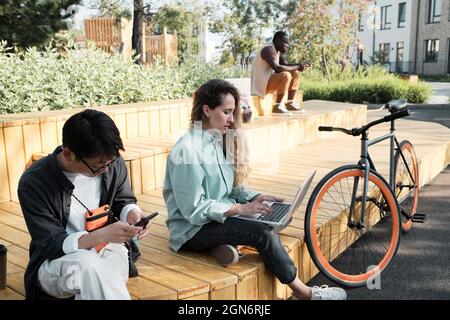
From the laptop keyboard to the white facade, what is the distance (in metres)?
34.1

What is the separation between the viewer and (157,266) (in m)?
2.51

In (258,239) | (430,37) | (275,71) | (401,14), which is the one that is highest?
(401,14)

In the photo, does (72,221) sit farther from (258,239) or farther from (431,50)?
(431,50)

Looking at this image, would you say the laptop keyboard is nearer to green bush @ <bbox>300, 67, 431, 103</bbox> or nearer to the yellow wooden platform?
the yellow wooden platform

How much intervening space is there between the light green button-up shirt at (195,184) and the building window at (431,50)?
35.1m

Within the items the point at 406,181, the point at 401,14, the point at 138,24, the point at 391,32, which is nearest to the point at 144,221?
the point at 406,181

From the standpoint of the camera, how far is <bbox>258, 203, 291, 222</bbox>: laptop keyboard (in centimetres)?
263

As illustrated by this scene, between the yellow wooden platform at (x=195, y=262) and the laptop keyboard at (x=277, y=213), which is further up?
the laptop keyboard at (x=277, y=213)

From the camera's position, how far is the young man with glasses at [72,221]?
1826mm

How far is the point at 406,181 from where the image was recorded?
162 inches

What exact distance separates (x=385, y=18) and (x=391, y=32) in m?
1.60

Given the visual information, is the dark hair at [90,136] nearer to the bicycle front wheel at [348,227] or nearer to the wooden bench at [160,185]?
the wooden bench at [160,185]

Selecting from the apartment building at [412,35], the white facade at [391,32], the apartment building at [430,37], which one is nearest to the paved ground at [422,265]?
the apartment building at [412,35]
